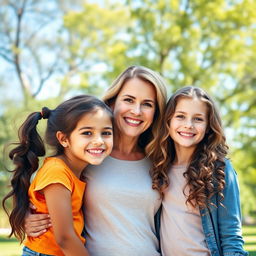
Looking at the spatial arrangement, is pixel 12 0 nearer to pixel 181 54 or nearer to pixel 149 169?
pixel 181 54

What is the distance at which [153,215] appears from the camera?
3521 mm

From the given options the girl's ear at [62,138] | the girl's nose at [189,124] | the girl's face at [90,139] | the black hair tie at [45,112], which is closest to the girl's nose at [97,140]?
the girl's face at [90,139]

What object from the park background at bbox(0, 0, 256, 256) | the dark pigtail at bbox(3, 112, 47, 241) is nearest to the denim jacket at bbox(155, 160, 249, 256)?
the dark pigtail at bbox(3, 112, 47, 241)

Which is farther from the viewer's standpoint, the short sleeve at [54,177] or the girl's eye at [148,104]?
the girl's eye at [148,104]

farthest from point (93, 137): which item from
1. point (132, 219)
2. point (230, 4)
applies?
point (230, 4)

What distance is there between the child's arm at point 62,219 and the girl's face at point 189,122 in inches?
39.9

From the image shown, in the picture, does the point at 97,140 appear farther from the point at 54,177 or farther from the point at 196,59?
the point at 196,59

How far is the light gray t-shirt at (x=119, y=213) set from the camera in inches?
130

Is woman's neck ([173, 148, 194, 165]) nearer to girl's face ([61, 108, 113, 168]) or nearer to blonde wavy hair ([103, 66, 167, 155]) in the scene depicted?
blonde wavy hair ([103, 66, 167, 155])

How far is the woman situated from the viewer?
10.9 ft

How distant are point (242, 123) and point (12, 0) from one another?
1466 centimetres

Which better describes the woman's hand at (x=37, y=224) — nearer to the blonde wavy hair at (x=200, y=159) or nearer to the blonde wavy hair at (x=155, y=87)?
the blonde wavy hair at (x=200, y=159)

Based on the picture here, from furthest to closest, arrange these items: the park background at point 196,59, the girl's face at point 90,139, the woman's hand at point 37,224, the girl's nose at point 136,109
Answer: the park background at point 196,59
the girl's nose at point 136,109
the girl's face at point 90,139
the woman's hand at point 37,224

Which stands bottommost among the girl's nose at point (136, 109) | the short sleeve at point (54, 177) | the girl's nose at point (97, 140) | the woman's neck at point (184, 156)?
the short sleeve at point (54, 177)
